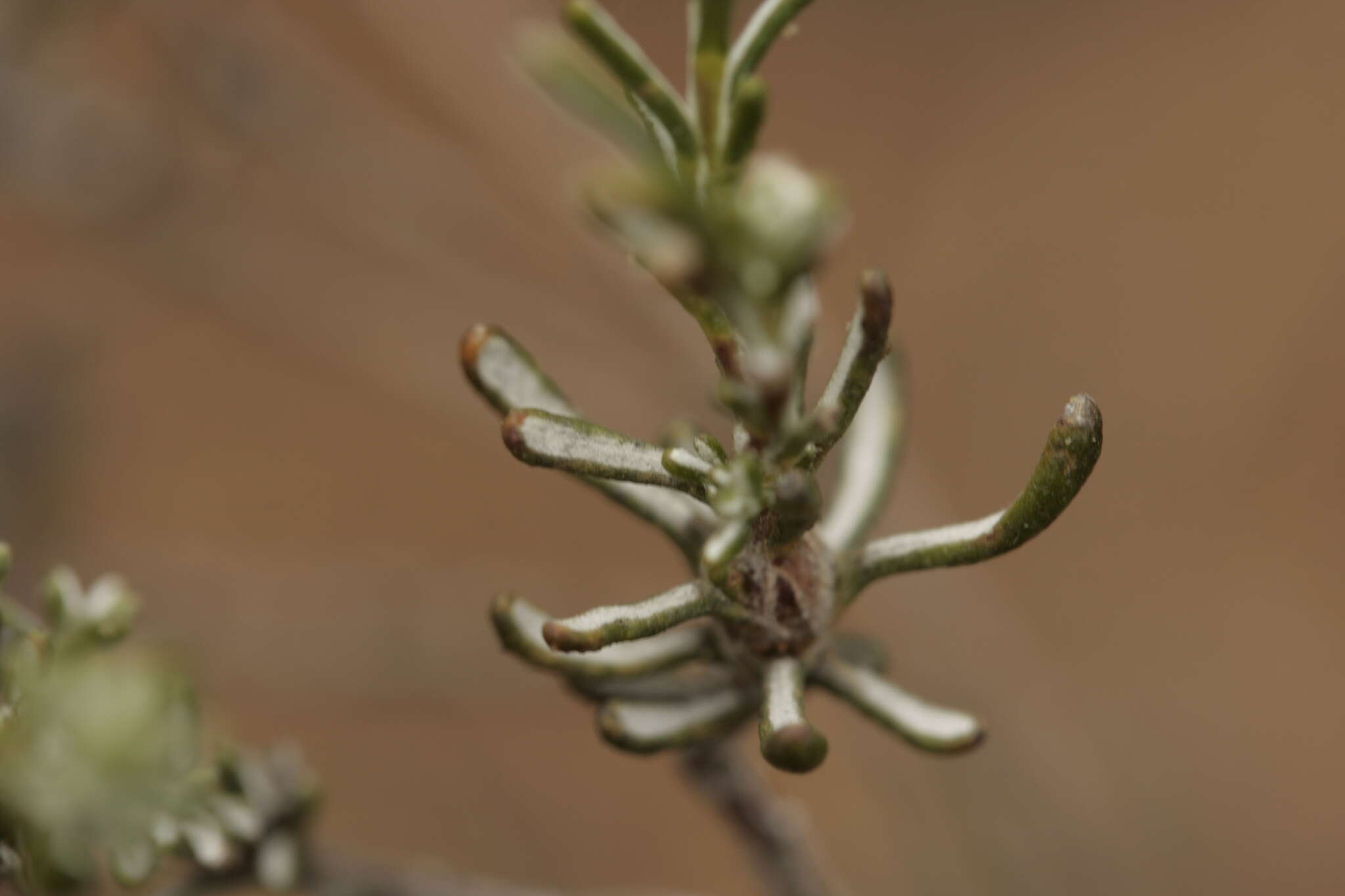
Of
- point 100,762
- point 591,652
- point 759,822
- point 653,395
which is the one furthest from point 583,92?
point 653,395

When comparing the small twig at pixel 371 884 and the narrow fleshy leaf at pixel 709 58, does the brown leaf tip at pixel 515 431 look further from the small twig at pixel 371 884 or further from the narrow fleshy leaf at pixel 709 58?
the small twig at pixel 371 884

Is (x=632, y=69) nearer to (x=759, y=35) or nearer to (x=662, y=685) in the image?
(x=759, y=35)

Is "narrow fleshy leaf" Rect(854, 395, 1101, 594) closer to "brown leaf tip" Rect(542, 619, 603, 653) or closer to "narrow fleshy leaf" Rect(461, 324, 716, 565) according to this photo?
"narrow fleshy leaf" Rect(461, 324, 716, 565)

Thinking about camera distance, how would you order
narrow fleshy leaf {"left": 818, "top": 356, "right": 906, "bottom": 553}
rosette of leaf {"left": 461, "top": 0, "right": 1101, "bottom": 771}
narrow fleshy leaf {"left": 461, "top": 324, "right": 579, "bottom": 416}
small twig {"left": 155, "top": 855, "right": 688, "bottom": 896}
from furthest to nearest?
small twig {"left": 155, "top": 855, "right": 688, "bottom": 896} → narrow fleshy leaf {"left": 818, "top": 356, "right": 906, "bottom": 553} → narrow fleshy leaf {"left": 461, "top": 324, "right": 579, "bottom": 416} → rosette of leaf {"left": 461, "top": 0, "right": 1101, "bottom": 771}

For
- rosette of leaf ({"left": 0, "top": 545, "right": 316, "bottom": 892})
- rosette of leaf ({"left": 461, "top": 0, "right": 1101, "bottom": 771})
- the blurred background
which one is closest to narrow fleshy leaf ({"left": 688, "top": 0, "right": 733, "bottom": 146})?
rosette of leaf ({"left": 461, "top": 0, "right": 1101, "bottom": 771})

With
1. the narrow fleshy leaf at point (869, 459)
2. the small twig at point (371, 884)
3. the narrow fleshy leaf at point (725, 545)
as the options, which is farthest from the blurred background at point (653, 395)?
the narrow fleshy leaf at point (725, 545)

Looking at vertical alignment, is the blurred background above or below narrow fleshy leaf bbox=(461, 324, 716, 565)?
below
